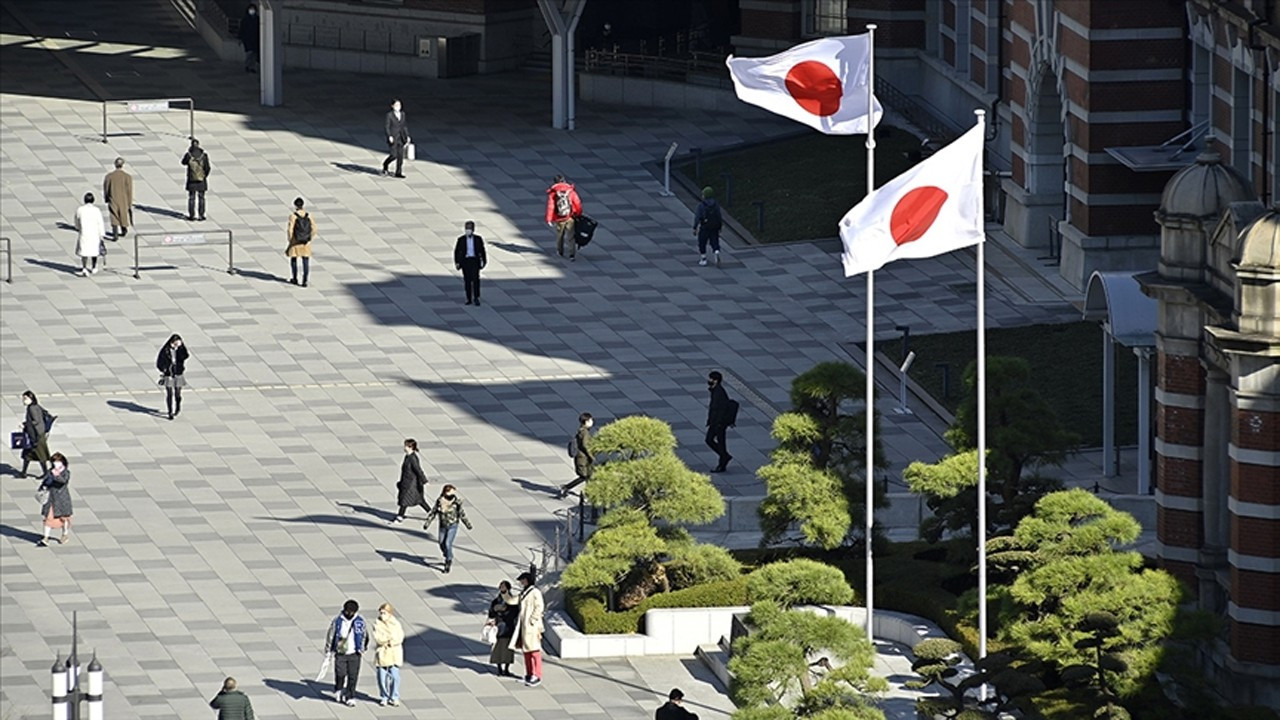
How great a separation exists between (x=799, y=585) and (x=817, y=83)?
641 cm

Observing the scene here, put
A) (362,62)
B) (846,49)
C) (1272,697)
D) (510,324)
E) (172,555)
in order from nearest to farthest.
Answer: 1. (1272,697)
2. (846,49)
3. (172,555)
4. (510,324)
5. (362,62)

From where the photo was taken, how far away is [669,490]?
41.8 m

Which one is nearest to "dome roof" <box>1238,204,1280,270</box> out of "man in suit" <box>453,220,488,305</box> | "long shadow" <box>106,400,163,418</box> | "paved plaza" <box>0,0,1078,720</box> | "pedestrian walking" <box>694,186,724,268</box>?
"paved plaza" <box>0,0,1078,720</box>

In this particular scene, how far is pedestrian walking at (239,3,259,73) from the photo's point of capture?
76750mm

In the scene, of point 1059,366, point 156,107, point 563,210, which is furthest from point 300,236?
point 1059,366

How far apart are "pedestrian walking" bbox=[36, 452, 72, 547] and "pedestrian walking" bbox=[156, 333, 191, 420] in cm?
530

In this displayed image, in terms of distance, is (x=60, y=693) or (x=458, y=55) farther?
(x=458, y=55)

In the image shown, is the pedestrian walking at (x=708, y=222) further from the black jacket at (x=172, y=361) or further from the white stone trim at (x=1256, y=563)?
the white stone trim at (x=1256, y=563)

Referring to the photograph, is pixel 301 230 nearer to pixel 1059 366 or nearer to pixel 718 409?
pixel 718 409

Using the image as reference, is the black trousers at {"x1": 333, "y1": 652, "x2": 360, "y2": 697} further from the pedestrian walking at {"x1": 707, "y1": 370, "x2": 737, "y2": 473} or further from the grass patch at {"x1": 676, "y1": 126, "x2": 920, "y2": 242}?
the grass patch at {"x1": 676, "y1": 126, "x2": 920, "y2": 242}

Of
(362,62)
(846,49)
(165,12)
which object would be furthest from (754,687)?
(165,12)

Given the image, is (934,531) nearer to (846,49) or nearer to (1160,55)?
(846,49)

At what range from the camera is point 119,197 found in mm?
60875

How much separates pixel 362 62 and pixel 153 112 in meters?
7.49
